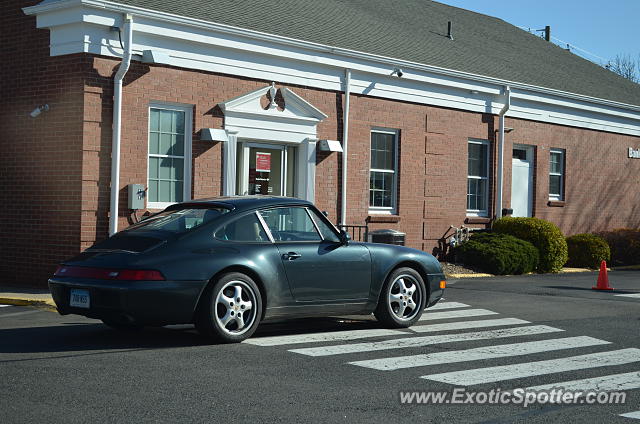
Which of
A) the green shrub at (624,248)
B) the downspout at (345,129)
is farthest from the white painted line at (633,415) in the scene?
the green shrub at (624,248)

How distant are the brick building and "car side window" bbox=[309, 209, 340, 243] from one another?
221 inches

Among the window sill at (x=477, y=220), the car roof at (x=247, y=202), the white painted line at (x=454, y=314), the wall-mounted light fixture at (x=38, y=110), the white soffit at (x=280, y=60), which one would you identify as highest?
the white soffit at (x=280, y=60)

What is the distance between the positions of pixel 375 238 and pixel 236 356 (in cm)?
1087

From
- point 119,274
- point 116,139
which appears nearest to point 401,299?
point 119,274

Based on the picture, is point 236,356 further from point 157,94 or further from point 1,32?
point 1,32

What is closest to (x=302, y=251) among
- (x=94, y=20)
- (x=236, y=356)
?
(x=236, y=356)

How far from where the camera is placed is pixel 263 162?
1798 cm

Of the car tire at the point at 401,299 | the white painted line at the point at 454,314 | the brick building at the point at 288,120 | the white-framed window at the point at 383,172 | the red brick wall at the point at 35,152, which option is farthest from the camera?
the white-framed window at the point at 383,172

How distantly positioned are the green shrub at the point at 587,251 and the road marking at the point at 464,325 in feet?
38.6

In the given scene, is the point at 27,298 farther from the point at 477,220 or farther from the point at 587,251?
the point at 587,251

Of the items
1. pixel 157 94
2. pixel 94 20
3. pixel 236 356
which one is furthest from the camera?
pixel 157 94

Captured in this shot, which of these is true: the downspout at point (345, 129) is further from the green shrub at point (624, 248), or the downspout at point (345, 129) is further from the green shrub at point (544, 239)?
the green shrub at point (624, 248)

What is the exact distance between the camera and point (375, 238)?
63.4 ft

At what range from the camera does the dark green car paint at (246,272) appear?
8945 mm
